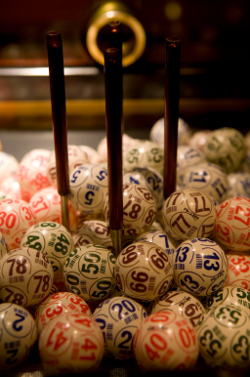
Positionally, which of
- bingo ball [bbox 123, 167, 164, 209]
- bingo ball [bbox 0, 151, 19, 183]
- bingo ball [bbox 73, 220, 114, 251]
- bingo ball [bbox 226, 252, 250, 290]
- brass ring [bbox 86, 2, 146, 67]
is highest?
brass ring [bbox 86, 2, 146, 67]

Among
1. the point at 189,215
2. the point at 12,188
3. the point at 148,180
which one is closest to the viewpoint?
the point at 189,215

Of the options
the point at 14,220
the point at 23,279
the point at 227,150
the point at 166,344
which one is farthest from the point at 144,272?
the point at 227,150

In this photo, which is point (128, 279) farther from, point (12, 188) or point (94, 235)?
point (12, 188)

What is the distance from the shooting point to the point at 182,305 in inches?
31.9

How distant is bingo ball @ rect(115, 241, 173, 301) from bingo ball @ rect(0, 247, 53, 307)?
0.55 ft

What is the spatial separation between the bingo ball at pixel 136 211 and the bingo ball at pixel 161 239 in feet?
0.08

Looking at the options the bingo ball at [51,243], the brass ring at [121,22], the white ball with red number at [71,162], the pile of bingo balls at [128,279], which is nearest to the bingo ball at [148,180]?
the pile of bingo balls at [128,279]

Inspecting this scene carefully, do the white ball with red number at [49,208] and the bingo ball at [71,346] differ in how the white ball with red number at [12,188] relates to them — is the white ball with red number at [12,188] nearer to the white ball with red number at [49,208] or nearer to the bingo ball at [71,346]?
the white ball with red number at [49,208]

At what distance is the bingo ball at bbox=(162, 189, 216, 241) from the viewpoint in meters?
Result: 0.93

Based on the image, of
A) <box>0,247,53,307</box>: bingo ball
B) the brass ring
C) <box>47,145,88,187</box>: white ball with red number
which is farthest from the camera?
the brass ring

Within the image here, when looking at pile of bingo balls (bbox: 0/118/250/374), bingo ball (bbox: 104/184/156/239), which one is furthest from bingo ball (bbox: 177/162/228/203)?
bingo ball (bbox: 104/184/156/239)

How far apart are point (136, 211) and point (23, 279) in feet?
1.09

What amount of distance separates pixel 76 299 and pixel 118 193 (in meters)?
0.26

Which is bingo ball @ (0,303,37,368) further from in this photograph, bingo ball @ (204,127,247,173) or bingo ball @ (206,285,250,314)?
bingo ball @ (204,127,247,173)
